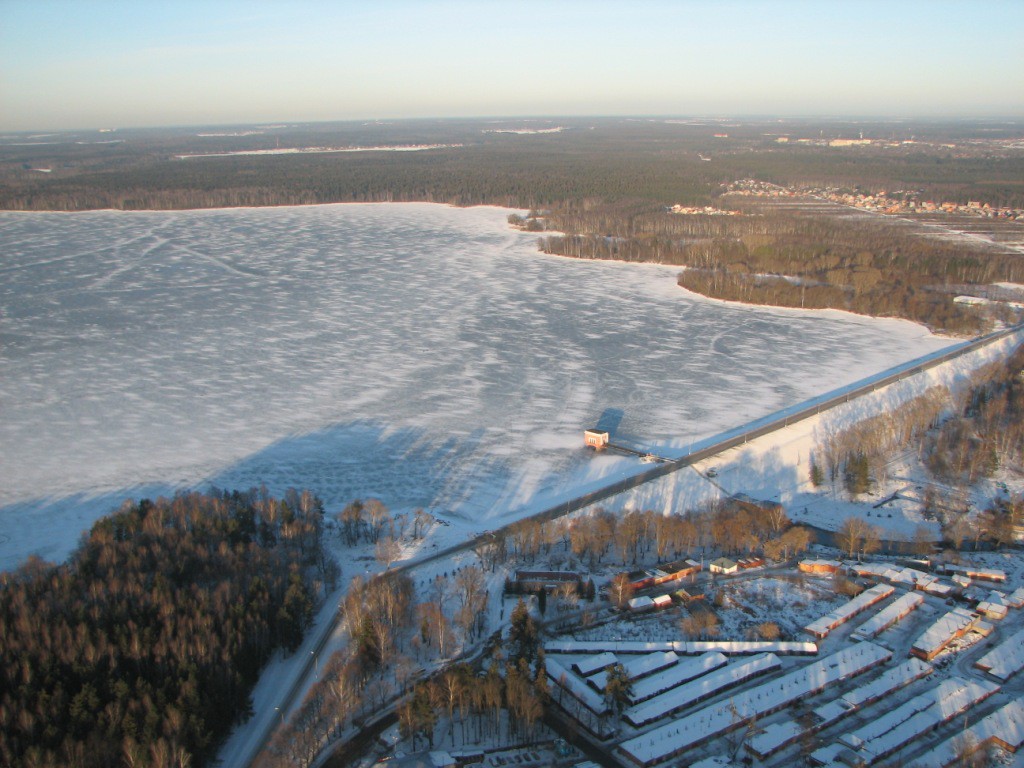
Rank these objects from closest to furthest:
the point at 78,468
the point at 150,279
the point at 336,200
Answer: the point at 78,468 < the point at 150,279 < the point at 336,200

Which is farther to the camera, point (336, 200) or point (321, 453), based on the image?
point (336, 200)

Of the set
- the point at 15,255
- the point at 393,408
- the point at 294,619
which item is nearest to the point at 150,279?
the point at 15,255

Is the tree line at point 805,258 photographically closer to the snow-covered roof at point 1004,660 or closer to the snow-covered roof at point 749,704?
the snow-covered roof at point 1004,660

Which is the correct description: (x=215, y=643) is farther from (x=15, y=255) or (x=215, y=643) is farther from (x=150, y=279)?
(x=15, y=255)

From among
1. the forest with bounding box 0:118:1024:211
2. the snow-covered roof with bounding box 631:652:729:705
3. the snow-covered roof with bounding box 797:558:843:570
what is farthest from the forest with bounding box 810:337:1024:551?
the forest with bounding box 0:118:1024:211

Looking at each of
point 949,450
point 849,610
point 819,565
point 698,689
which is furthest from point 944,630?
point 949,450

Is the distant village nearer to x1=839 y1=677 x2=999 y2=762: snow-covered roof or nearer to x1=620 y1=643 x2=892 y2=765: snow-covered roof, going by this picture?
x1=620 y1=643 x2=892 y2=765: snow-covered roof

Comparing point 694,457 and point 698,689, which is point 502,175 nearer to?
point 694,457
